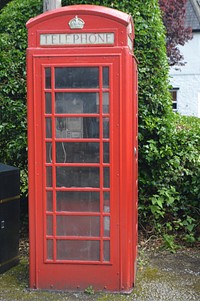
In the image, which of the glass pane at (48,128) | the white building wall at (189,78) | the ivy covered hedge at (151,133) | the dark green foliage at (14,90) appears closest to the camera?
the glass pane at (48,128)

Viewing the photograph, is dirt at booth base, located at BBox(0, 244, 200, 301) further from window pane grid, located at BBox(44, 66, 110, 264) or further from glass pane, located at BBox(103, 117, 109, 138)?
glass pane, located at BBox(103, 117, 109, 138)

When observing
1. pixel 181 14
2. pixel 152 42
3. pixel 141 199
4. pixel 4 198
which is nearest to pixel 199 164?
pixel 141 199

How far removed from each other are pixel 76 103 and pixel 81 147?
38 centimetres

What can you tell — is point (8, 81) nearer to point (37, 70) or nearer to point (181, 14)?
point (37, 70)

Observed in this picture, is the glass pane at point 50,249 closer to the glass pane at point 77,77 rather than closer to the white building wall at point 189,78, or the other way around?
the glass pane at point 77,77

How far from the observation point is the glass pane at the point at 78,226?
3.88m

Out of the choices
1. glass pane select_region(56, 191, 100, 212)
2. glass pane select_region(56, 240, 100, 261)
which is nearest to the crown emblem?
glass pane select_region(56, 191, 100, 212)

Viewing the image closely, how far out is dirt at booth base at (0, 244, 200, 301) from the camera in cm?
388

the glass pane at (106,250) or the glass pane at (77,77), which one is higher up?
the glass pane at (77,77)

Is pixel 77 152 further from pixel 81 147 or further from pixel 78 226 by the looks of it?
pixel 78 226

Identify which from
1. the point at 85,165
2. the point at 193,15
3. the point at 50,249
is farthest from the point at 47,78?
the point at 193,15

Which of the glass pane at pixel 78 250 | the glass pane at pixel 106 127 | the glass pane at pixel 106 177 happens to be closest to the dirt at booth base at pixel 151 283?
the glass pane at pixel 78 250

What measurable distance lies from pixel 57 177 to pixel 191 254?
2.12 m

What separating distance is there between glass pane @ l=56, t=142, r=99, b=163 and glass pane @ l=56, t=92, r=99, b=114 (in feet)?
0.90
